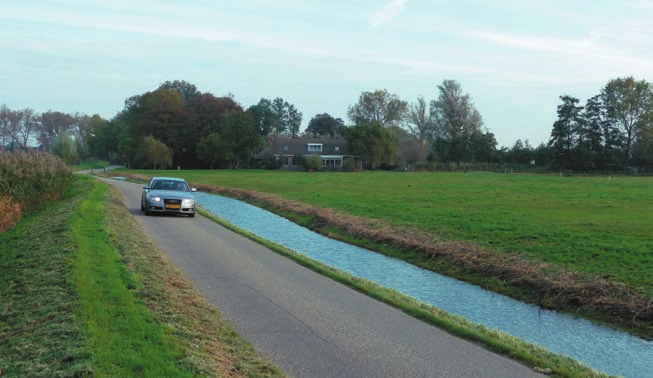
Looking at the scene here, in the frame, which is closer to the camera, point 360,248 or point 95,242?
point 95,242

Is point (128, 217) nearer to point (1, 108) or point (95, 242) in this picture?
point (95, 242)

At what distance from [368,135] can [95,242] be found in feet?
300

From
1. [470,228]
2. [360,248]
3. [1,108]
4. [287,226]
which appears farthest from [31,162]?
[1,108]

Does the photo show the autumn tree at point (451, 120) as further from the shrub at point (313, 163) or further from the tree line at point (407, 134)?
the shrub at point (313, 163)

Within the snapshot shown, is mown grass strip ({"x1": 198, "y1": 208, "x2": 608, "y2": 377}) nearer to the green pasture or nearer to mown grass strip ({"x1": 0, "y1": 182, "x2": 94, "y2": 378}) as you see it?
the green pasture

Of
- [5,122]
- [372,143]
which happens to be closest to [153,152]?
[372,143]

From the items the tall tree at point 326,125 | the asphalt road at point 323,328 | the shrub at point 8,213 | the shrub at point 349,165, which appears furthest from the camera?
the tall tree at point 326,125

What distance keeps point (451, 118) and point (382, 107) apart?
19.8m

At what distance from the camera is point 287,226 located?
88.3ft

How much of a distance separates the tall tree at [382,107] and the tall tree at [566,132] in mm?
38011

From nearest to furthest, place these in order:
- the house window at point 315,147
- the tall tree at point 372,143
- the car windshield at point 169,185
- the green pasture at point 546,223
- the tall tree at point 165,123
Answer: the green pasture at point 546,223 < the car windshield at point 169,185 < the tall tree at point 372,143 < the tall tree at point 165,123 < the house window at point 315,147

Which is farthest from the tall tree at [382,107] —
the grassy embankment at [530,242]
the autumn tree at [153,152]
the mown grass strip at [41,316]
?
the mown grass strip at [41,316]

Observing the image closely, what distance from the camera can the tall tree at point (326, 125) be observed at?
160 meters

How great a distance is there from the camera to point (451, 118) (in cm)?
11769
